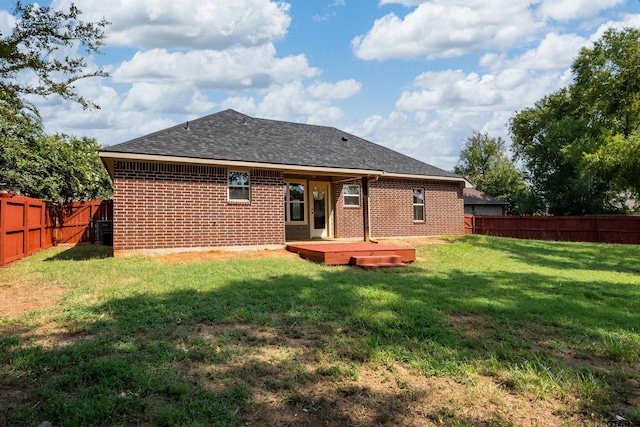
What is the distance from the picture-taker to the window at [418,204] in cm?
1753

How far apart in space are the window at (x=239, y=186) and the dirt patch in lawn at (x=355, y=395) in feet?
29.4

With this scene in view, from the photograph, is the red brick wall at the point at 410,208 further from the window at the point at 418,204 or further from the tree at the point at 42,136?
the tree at the point at 42,136

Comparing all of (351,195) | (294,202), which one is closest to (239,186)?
(294,202)

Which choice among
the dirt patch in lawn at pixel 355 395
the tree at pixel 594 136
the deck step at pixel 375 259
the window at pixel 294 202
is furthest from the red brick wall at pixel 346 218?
the tree at pixel 594 136

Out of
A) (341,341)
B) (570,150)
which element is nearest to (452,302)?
(341,341)

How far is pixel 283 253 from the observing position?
1185cm

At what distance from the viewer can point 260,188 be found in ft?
41.6

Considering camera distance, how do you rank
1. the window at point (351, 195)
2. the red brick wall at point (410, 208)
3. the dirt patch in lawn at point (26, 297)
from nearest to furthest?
the dirt patch in lawn at point (26, 297) → the window at point (351, 195) → the red brick wall at point (410, 208)

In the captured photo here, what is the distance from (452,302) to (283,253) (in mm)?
6868

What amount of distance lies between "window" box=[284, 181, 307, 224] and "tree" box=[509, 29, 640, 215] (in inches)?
687

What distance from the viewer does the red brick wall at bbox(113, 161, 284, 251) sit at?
10883mm

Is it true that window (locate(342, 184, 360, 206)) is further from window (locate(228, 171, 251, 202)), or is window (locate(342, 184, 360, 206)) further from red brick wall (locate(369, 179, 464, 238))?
window (locate(228, 171, 251, 202))

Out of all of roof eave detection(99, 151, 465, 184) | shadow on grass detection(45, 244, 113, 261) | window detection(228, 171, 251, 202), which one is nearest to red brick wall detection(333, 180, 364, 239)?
roof eave detection(99, 151, 465, 184)

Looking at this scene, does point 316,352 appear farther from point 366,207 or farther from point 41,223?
point 41,223
